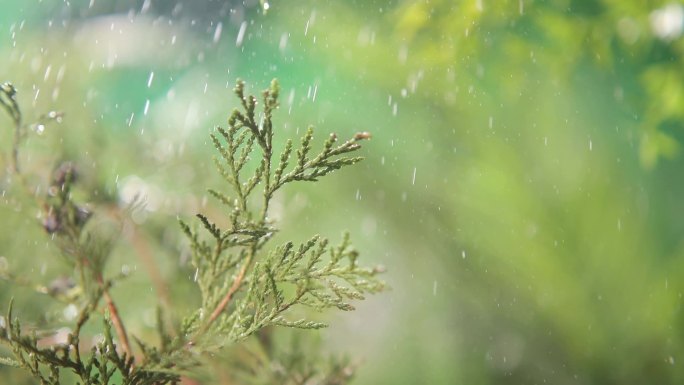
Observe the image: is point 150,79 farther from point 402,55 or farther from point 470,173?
point 470,173

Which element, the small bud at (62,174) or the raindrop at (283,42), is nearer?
the small bud at (62,174)

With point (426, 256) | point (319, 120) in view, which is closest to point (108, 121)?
point (319, 120)

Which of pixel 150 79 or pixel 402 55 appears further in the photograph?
pixel 150 79

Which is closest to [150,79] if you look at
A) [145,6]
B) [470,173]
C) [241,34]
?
[241,34]

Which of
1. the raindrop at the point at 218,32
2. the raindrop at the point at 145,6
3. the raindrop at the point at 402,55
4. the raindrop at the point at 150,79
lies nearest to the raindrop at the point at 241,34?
the raindrop at the point at 218,32

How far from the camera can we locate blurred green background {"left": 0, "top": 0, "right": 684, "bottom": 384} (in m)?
1.98

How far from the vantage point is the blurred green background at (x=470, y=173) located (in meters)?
1.98

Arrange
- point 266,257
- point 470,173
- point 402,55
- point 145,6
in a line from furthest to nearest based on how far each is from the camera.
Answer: point 145,6 < point 402,55 < point 470,173 < point 266,257

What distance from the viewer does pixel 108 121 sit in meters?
2.89

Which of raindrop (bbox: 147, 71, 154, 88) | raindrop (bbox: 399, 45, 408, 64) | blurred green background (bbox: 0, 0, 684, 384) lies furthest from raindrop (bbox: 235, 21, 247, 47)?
raindrop (bbox: 399, 45, 408, 64)

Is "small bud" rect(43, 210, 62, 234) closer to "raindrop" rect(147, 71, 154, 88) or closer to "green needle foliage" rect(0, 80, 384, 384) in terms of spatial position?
"green needle foliage" rect(0, 80, 384, 384)

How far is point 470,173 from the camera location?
2.79m

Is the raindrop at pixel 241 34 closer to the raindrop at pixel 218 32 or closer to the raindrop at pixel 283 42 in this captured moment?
the raindrop at pixel 218 32

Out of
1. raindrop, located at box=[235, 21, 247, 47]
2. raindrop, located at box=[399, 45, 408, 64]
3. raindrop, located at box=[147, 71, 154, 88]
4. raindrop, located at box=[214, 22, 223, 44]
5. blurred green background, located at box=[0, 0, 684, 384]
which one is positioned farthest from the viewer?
raindrop, located at box=[214, 22, 223, 44]
